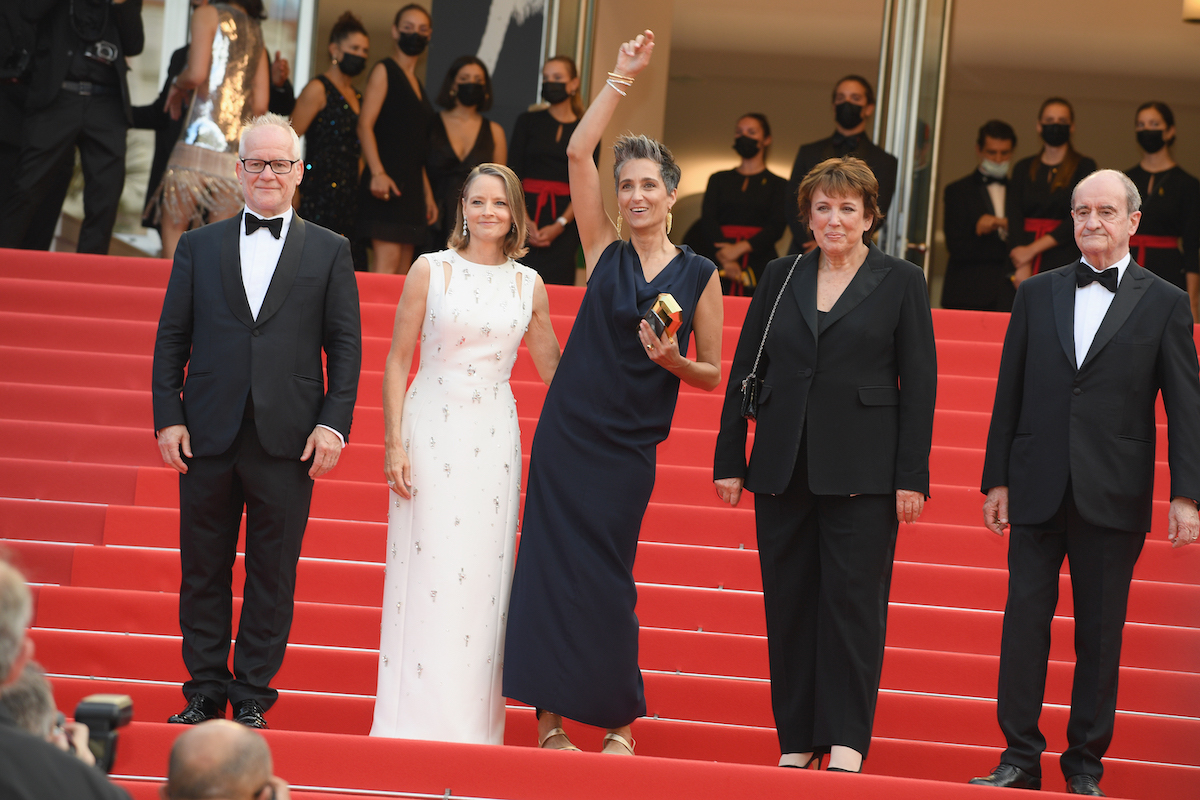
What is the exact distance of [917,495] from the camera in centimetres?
375

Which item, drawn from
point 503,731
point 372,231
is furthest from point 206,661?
point 372,231

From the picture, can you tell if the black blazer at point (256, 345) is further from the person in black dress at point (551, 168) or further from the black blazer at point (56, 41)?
the person in black dress at point (551, 168)

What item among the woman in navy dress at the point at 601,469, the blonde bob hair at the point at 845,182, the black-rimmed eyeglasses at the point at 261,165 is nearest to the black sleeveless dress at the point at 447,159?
the black-rimmed eyeglasses at the point at 261,165

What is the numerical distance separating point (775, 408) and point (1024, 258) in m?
4.99

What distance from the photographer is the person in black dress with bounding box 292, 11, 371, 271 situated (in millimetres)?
8188

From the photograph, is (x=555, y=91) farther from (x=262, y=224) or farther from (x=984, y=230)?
(x=262, y=224)

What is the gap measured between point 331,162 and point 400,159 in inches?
16.5

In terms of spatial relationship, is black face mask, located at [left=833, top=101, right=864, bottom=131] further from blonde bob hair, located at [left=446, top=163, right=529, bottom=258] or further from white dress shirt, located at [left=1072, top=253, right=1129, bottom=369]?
blonde bob hair, located at [left=446, top=163, right=529, bottom=258]

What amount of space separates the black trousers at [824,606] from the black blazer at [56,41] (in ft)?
17.3

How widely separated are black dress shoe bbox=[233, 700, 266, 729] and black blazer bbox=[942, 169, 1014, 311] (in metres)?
6.17

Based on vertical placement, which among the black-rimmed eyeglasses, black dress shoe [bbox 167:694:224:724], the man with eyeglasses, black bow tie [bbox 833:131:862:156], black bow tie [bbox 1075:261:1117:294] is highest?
black bow tie [bbox 833:131:862:156]

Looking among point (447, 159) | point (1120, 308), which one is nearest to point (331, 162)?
point (447, 159)

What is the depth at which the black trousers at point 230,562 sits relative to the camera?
A: 12.9 feet

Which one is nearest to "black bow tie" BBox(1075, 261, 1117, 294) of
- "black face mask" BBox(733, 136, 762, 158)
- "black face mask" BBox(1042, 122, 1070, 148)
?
"black face mask" BBox(1042, 122, 1070, 148)
